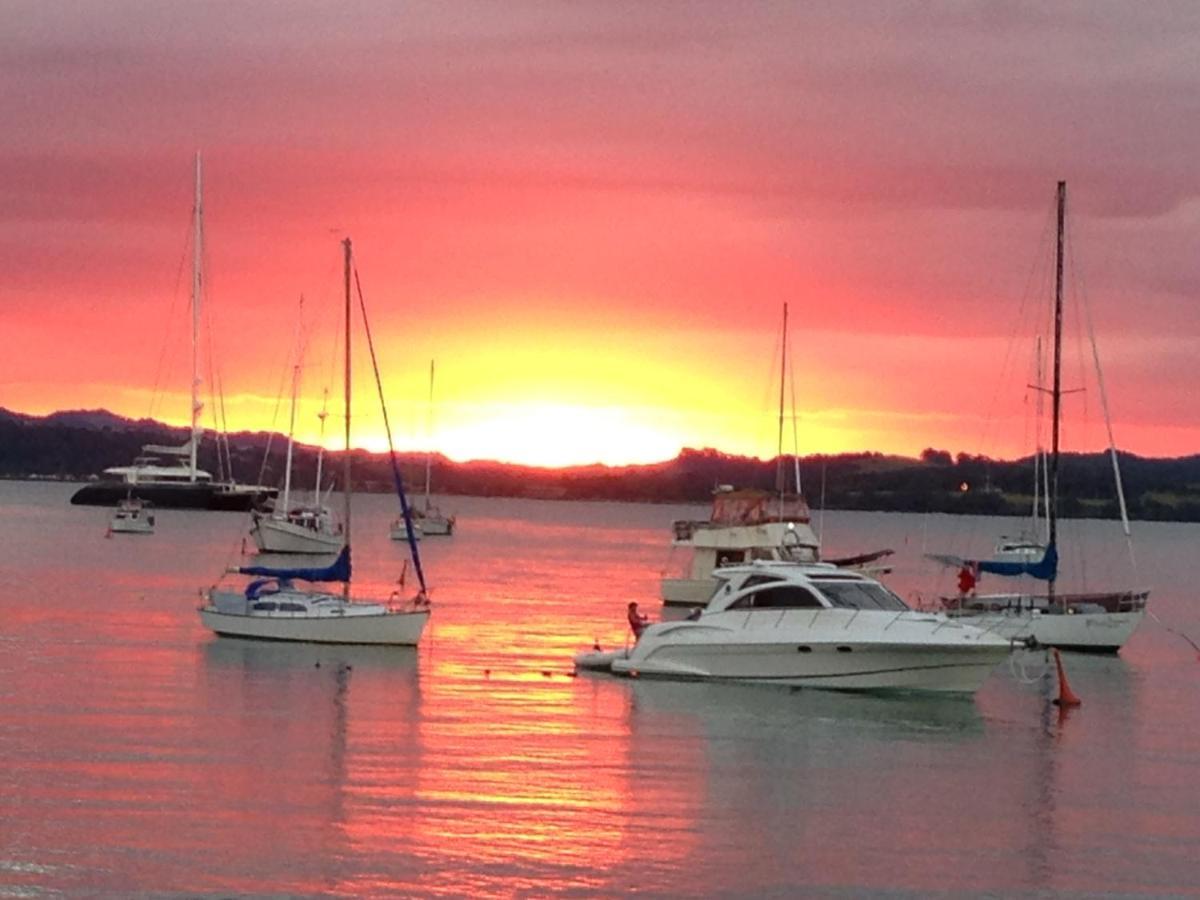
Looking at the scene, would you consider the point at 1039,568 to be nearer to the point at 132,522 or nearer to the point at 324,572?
the point at 324,572

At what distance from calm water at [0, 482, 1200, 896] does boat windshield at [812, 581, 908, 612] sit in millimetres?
1913

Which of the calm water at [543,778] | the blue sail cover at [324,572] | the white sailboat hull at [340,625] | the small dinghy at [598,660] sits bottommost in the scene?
the calm water at [543,778]

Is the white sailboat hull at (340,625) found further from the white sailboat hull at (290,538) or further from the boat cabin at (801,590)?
the white sailboat hull at (290,538)

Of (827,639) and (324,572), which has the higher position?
(324,572)

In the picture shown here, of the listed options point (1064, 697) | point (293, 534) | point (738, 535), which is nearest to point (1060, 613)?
point (1064, 697)

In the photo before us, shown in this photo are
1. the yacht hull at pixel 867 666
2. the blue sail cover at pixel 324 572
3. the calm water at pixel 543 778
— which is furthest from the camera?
the blue sail cover at pixel 324 572

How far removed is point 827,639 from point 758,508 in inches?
1414

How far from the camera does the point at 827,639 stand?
41.5 metres

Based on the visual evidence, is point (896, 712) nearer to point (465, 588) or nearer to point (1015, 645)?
point (1015, 645)

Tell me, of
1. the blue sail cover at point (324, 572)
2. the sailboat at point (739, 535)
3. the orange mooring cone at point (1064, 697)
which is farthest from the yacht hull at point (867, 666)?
the sailboat at point (739, 535)

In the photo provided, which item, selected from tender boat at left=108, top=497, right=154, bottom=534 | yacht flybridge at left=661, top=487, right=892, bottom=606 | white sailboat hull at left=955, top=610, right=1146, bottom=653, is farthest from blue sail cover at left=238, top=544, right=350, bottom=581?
tender boat at left=108, top=497, right=154, bottom=534

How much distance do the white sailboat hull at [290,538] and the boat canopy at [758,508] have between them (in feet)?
161

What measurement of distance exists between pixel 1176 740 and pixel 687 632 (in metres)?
10.3

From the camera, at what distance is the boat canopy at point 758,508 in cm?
7669
